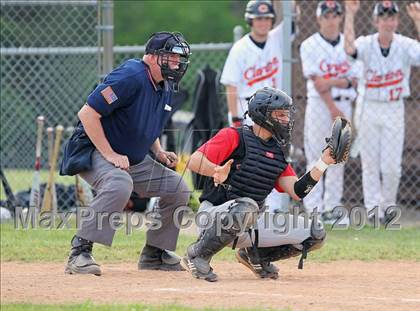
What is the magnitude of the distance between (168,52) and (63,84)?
5738 millimetres

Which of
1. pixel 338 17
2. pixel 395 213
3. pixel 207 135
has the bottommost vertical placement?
pixel 395 213

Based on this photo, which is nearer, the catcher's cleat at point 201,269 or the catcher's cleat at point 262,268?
the catcher's cleat at point 201,269

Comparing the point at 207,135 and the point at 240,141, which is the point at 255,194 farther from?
the point at 207,135

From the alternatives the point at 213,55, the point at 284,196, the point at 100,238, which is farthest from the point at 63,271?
the point at 213,55

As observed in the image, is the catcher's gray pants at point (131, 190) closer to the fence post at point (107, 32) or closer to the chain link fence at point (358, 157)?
the fence post at point (107, 32)

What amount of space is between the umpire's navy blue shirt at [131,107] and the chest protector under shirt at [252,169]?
708mm

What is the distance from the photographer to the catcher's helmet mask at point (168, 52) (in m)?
7.21

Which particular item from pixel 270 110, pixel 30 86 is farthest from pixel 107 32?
pixel 270 110

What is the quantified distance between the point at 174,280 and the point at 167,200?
2.40 ft

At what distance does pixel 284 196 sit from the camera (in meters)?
9.90

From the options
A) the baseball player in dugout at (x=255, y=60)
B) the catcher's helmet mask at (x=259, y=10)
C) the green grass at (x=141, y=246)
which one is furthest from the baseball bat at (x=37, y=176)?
the catcher's helmet mask at (x=259, y=10)

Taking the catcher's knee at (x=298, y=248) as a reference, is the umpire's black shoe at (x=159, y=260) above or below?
below

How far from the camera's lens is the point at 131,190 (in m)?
7.16

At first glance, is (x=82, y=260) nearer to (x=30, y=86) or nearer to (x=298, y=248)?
(x=298, y=248)
